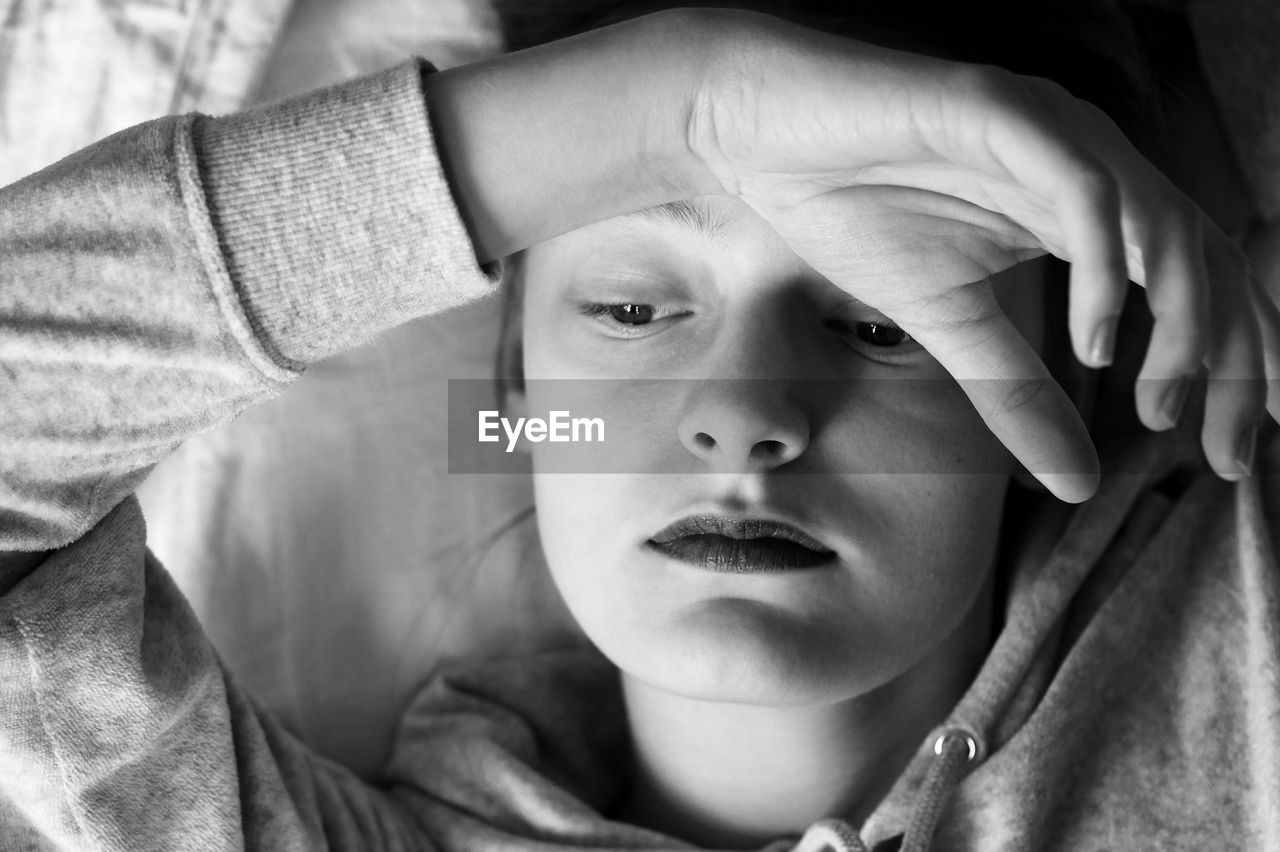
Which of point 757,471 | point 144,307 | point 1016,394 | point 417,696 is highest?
point 144,307

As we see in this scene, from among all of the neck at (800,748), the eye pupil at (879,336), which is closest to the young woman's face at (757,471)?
the eye pupil at (879,336)

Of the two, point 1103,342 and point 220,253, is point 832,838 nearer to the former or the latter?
point 1103,342

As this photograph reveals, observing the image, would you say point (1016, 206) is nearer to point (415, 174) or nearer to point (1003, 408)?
point (1003, 408)

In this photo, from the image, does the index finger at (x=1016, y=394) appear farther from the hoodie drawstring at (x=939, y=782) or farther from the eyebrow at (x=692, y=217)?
the hoodie drawstring at (x=939, y=782)

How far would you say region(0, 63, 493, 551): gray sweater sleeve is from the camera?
0.64 m

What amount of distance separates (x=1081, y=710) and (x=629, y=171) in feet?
1.81

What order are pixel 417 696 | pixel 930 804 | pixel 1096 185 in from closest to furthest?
pixel 1096 185 → pixel 930 804 → pixel 417 696

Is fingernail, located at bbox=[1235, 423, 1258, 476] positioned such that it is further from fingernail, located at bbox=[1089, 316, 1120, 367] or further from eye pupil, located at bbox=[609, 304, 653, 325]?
eye pupil, located at bbox=[609, 304, 653, 325]

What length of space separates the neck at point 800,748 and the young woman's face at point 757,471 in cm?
10

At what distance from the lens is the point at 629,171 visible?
68 cm

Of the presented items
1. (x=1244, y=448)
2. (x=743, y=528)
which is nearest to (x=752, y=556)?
(x=743, y=528)

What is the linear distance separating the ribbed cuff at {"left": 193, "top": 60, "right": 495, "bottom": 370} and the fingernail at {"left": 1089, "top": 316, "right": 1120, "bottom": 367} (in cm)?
32

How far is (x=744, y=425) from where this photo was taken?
76cm

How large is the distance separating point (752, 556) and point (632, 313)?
0.64 ft
